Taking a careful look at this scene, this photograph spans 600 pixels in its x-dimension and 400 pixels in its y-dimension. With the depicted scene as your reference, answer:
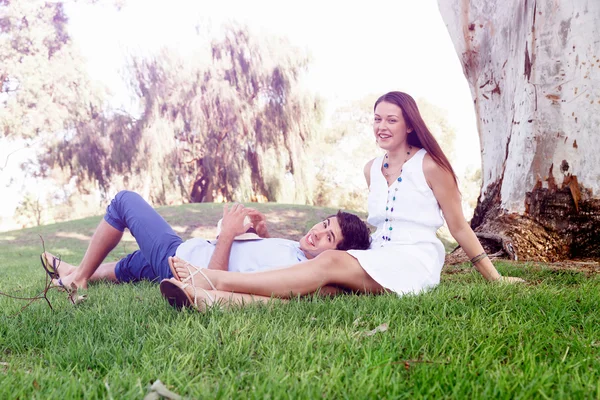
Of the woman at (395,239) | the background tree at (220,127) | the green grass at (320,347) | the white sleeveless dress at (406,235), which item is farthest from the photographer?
the background tree at (220,127)

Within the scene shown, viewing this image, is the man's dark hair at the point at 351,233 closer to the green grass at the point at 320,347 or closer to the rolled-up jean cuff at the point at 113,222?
the green grass at the point at 320,347

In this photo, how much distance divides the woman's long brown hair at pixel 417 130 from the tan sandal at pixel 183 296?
1.62 metres

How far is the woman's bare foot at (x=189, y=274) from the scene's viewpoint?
8.69 feet

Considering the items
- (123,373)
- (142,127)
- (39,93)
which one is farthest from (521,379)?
(39,93)

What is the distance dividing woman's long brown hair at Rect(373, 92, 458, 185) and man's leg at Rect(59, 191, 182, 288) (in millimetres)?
1641

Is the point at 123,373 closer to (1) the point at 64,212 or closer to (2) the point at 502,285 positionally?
(2) the point at 502,285

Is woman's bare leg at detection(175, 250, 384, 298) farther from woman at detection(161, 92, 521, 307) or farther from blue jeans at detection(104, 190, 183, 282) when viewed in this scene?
blue jeans at detection(104, 190, 183, 282)

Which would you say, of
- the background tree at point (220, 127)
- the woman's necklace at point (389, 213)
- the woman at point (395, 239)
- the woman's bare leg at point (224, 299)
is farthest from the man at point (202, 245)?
the background tree at point (220, 127)

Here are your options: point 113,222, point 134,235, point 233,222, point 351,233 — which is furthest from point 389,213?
point 113,222

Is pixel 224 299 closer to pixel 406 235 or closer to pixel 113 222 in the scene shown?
pixel 406 235

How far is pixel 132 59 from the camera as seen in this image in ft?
55.9

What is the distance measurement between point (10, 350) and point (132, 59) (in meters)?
16.2

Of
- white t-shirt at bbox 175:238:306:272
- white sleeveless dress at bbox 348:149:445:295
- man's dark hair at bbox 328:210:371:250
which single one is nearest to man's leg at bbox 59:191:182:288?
white t-shirt at bbox 175:238:306:272

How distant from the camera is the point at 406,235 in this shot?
3.23 meters
